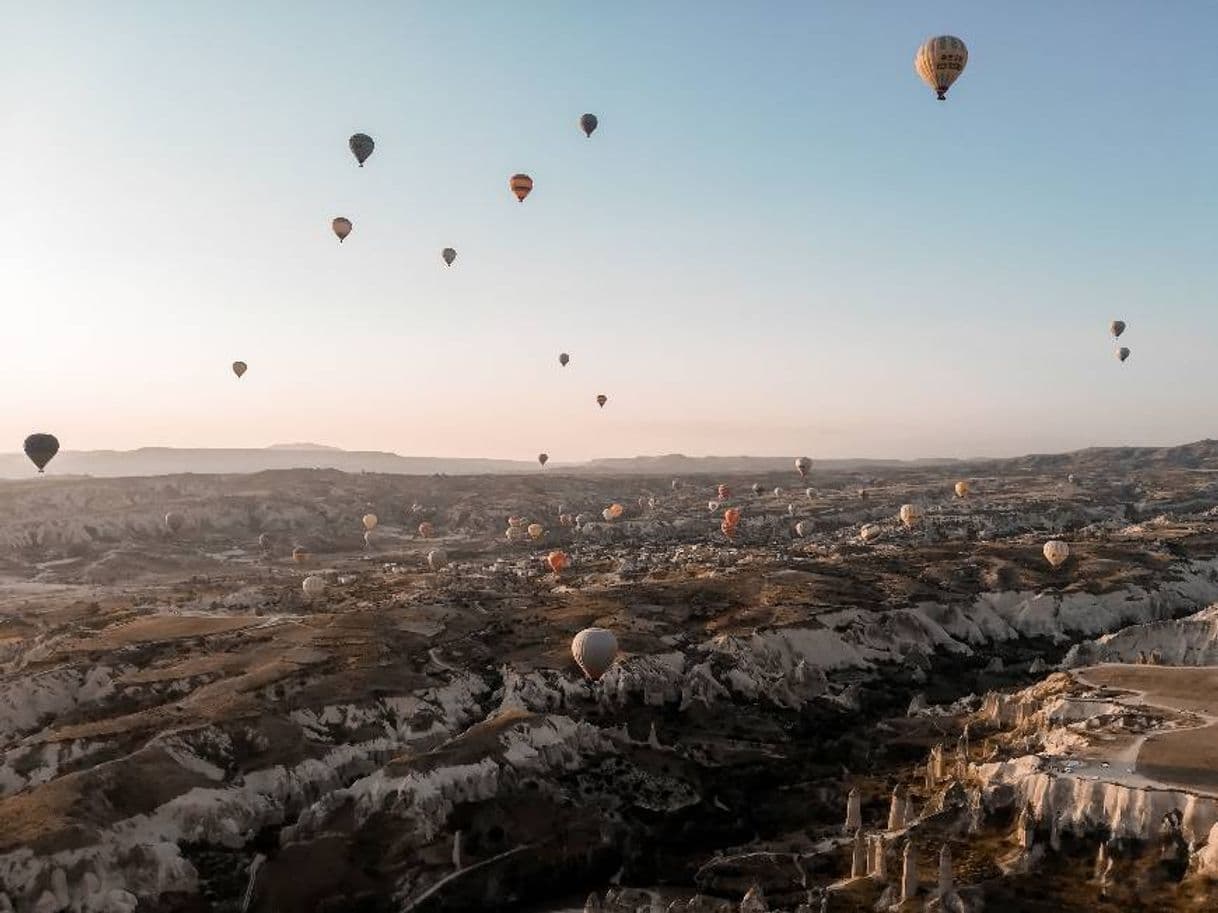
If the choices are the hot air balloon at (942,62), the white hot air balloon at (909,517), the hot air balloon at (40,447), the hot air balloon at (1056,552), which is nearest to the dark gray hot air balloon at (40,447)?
the hot air balloon at (40,447)

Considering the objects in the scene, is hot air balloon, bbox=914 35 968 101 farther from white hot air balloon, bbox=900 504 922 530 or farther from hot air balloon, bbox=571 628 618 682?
white hot air balloon, bbox=900 504 922 530

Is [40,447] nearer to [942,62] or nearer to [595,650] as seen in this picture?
[595,650]

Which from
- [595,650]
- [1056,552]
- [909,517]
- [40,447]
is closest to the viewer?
[595,650]

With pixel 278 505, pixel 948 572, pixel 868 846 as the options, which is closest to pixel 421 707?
pixel 868 846

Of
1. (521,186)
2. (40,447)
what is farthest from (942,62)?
(40,447)

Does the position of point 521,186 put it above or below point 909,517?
above

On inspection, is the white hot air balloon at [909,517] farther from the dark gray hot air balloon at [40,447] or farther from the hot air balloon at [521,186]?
the dark gray hot air balloon at [40,447]

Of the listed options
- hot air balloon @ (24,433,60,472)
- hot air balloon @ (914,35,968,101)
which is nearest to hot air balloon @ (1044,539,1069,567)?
hot air balloon @ (914,35,968,101)

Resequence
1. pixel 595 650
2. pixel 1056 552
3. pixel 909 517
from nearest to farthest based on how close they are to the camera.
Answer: pixel 595 650, pixel 1056 552, pixel 909 517

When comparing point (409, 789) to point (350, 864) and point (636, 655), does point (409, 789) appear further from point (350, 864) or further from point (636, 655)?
point (636, 655)
